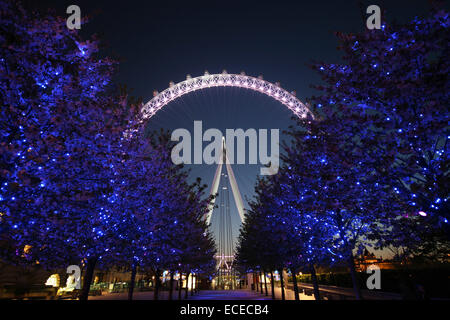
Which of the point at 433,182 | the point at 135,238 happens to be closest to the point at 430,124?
the point at 433,182

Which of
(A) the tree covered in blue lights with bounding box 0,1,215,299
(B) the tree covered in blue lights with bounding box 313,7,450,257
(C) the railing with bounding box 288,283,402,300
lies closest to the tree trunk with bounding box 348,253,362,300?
(C) the railing with bounding box 288,283,402,300

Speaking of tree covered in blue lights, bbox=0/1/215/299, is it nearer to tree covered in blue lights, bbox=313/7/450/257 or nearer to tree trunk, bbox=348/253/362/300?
tree covered in blue lights, bbox=313/7/450/257

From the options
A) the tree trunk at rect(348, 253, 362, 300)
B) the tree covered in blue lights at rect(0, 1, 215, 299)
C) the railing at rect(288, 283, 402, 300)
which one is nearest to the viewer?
the tree covered in blue lights at rect(0, 1, 215, 299)

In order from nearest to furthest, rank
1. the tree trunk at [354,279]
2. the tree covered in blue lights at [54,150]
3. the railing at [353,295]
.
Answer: the tree covered in blue lights at [54,150] < the tree trunk at [354,279] < the railing at [353,295]

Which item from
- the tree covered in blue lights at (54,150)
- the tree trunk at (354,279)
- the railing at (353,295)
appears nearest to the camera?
the tree covered in blue lights at (54,150)

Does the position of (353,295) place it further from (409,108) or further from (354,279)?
(409,108)

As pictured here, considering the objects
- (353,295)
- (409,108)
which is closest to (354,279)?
(353,295)

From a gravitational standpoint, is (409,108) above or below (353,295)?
above

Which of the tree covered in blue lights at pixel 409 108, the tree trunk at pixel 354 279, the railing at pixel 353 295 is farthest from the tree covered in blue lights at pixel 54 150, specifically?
Answer: the railing at pixel 353 295

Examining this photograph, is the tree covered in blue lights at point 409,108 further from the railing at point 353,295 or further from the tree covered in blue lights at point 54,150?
the tree covered in blue lights at point 54,150

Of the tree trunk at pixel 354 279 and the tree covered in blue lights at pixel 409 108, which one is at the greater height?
the tree covered in blue lights at pixel 409 108

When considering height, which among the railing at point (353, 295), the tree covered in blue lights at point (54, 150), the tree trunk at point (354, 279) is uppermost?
the tree covered in blue lights at point (54, 150)

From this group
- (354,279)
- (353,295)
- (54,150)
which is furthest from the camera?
(353,295)
